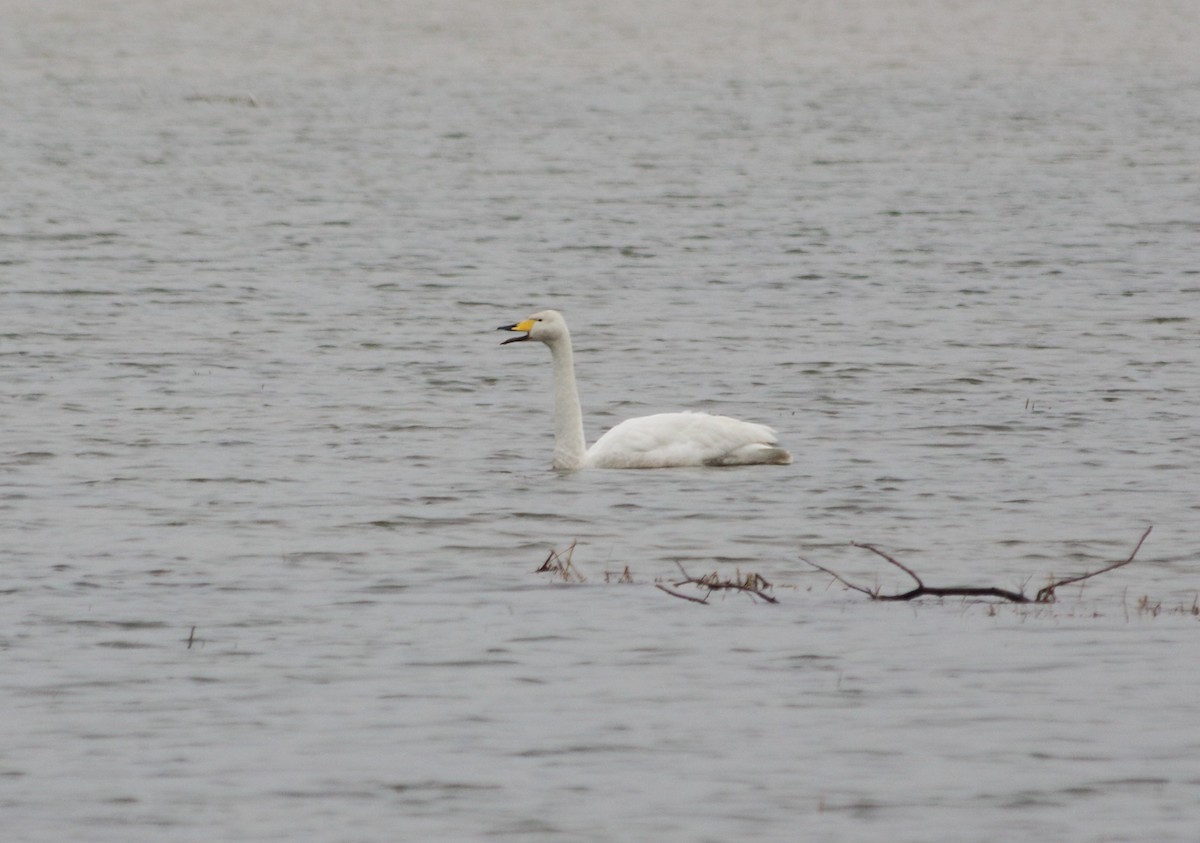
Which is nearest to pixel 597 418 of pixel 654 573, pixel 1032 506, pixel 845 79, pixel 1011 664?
pixel 1032 506

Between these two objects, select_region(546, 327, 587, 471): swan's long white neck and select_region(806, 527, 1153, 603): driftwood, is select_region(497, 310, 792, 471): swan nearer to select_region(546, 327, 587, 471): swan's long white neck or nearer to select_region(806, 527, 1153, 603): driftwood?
select_region(546, 327, 587, 471): swan's long white neck

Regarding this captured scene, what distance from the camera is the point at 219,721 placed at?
9.78 metres

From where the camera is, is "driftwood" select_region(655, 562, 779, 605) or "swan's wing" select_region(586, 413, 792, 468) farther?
"swan's wing" select_region(586, 413, 792, 468)

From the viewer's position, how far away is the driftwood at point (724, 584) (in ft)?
38.0

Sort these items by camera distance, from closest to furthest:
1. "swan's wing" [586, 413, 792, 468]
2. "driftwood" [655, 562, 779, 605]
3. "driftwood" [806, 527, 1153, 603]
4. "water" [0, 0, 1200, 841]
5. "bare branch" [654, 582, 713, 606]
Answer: "water" [0, 0, 1200, 841] → "driftwood" [806, 527, 1153, 603] → "bare branch" [654, 582, 713, 606] → "driftwood" [655, 562, 779, 605] → "swan's wing" [586, 413, 792, 468]

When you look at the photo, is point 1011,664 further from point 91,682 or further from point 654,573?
point 91,682

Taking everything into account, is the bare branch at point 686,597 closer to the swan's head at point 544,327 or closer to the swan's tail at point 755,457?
the swan's tail at point 755,457

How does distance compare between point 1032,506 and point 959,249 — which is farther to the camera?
point 959,249

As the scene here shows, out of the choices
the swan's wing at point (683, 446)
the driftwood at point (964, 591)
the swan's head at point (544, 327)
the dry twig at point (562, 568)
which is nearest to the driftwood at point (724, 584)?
the driftwood at point (964, 591)

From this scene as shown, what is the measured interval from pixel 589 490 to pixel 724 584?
4007 millimetres

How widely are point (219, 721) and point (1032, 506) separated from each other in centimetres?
646

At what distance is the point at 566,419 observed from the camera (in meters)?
16.2

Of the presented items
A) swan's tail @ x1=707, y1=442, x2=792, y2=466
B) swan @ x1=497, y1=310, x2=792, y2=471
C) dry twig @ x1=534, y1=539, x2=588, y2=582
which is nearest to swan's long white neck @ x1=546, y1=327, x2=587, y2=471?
swan @ x1=497, y1=310, x2=792, y2=471

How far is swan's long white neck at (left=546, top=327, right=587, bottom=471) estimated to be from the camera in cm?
1614
